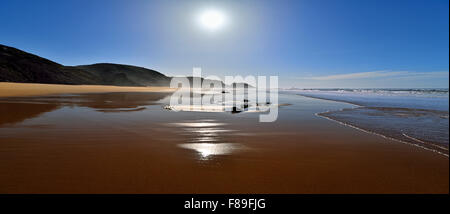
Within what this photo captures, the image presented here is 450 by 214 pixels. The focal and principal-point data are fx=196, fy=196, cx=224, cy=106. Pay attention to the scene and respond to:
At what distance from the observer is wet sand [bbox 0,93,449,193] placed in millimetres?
2721

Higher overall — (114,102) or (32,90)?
(32,90)

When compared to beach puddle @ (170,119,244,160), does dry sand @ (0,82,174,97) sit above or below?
above

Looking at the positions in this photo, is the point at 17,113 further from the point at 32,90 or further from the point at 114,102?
the point at 32,90

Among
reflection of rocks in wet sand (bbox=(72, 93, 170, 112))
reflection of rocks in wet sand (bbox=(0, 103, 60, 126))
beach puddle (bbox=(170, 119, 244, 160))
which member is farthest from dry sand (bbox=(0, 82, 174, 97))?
beach puddle (bbox=(170, 119, 244, 160))

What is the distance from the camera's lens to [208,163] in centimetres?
349

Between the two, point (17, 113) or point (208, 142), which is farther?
point (17, 113)

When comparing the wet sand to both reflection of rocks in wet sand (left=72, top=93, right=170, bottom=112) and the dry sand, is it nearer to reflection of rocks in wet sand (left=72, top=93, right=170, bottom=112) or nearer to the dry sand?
reflection of rocks in wet sand (left=72, top=93, right=170, bottom=112)

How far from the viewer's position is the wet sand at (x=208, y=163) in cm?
272

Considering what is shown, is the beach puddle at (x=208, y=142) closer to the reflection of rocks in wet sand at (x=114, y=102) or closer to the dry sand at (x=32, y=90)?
the reflection of rocks in wet sand at (x=114, y=102)
